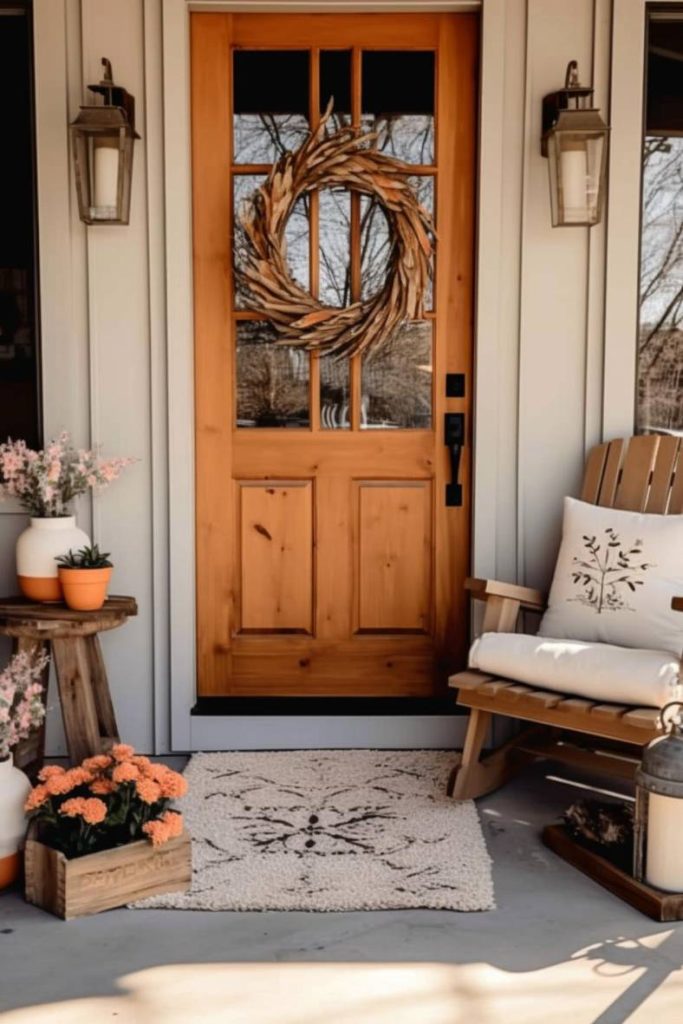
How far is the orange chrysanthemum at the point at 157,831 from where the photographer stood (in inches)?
102

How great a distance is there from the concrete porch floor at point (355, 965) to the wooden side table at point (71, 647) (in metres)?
0.54

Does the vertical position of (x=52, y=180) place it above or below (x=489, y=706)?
above

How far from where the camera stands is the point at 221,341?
3.71 m

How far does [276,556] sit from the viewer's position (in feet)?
12.4

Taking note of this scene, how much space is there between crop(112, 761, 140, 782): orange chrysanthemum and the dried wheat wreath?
1559 mm

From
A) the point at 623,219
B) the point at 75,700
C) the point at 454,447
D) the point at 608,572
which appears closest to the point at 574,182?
the point at 623,219

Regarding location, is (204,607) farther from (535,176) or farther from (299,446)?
(535,176)

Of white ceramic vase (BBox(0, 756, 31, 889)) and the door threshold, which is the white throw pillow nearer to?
the door threshold

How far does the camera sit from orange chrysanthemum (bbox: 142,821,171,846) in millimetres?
2598

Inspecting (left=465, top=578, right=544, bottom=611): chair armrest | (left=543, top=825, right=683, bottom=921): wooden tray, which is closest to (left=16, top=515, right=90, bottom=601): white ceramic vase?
(left=465, top=578, right=544, bottom=611): chair armrest

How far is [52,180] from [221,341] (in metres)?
0.73

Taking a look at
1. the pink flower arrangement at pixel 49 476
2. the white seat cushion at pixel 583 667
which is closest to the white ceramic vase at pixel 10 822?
the pink flower arrangement at pixel 49 476

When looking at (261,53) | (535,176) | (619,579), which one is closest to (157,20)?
(261,53)

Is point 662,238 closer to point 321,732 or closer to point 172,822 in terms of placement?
point 321,732
